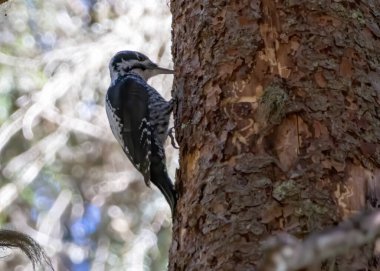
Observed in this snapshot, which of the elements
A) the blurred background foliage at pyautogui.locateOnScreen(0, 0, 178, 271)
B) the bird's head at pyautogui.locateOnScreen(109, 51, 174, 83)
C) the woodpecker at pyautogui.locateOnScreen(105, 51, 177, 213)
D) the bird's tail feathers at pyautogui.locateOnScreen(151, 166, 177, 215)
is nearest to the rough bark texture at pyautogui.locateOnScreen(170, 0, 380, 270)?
the bird's tail feathers at pyautogui.locateOnScreen(151, 166, 177, 215)

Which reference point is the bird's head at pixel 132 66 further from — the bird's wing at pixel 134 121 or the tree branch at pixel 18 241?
the tree branch at pixel 18 241

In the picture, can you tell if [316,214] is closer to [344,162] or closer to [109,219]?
[344,162]

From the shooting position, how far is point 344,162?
6.18 feet

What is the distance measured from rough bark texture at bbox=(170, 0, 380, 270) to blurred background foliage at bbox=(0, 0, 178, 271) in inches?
91.2

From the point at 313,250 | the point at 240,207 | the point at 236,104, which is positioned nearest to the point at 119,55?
the point at 236,104

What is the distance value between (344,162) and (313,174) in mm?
91

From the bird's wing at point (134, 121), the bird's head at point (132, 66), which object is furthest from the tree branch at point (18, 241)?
the bird's head at point (132, 66)

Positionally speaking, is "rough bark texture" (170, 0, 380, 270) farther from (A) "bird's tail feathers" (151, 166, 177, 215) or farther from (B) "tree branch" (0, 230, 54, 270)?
(B) "tree branch" (0, 230, 54, 270)

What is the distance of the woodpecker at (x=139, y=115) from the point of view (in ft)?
9.14

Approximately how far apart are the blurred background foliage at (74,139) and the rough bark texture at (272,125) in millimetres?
2316

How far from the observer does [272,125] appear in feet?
6.39

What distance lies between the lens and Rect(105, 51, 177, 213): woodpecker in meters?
2.79

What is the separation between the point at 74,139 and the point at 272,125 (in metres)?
3.26

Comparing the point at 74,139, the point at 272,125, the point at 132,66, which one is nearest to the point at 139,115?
the point at 132,66
